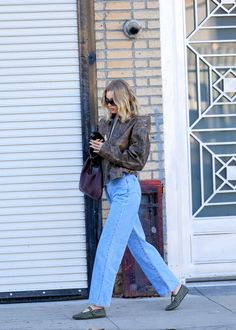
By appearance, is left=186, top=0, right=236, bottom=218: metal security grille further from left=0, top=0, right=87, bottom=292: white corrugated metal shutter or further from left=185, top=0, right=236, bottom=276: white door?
left=0, top=0, right=87, bottom=292: white corrugated metal shutter

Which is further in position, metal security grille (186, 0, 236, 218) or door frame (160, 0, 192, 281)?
metal security grille (186, 0, 236, 218)

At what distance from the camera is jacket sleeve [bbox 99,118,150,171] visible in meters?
6.46

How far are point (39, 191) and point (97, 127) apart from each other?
2.26 ft

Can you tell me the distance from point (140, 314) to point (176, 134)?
1579 millimetres

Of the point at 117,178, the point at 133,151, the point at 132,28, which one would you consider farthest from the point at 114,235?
the point at 132,28

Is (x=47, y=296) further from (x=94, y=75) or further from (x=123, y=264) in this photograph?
(x=94, y=75)

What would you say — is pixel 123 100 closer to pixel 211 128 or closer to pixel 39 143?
pixel 39 143

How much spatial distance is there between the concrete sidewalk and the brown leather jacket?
1.04 metres

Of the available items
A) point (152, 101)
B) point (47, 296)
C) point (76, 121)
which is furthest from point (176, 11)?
point (47, 296)

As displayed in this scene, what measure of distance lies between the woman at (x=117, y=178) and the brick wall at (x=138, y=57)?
0.78 metres

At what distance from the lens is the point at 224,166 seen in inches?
306

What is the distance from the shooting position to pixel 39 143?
729cm

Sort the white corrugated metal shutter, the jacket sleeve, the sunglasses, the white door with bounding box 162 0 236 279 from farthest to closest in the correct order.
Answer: the white door with bounding box 162 0 236 279 < the white corrugated metal shutter < the sunglasses < the jacket sleeve

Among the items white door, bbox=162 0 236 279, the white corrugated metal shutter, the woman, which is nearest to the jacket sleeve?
the woman
